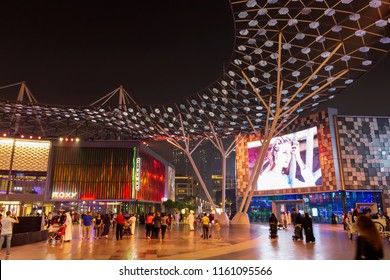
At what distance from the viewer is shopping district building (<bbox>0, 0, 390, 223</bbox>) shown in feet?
77.2

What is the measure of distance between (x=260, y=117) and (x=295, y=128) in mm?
10724

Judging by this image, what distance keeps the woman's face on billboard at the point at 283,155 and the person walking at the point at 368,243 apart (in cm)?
4788

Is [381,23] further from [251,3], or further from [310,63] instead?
[251,3]

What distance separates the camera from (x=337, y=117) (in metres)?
47.2

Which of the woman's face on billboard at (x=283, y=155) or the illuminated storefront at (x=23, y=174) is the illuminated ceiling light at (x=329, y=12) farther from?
the illuminated storefront at (x=23, y=174)

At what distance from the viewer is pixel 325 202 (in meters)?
47.6

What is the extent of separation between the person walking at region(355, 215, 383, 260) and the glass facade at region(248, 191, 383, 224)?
44.4m

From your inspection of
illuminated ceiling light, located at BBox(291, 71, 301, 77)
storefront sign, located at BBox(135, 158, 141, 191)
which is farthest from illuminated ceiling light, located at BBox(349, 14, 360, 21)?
storefront sign, located at BBox(135, 158, 141, 191)

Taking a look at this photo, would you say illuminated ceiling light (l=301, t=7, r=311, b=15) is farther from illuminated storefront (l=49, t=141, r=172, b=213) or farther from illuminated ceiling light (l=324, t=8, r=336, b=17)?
illuminated storefront (l=49, t=141, r=172, b=213)

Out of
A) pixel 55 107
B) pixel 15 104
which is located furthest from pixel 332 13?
pixel 15 104

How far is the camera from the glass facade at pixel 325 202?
45344mm

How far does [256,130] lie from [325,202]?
14.7 m
